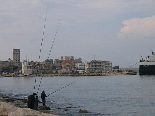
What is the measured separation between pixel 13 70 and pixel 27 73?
1418 inches

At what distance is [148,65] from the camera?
337 feet

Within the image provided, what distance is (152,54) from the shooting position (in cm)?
10881

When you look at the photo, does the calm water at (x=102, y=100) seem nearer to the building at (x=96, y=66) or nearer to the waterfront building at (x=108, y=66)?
the building at (x=96, y=66)

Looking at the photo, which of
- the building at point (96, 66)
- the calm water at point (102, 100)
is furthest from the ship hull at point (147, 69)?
the building at point (96, 66)

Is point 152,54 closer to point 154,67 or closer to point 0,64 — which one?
point 154,67

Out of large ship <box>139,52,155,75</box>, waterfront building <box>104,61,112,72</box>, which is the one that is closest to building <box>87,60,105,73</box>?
waterfront building <box>104,61,112,72</box>

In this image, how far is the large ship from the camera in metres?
102

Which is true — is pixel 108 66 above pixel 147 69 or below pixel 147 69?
above

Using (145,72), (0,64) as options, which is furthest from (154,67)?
(0,64)

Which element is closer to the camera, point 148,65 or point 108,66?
point 148,65

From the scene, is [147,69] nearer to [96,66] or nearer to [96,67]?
[96,66]

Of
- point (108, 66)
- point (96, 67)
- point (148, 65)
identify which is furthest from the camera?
point (108, 66)

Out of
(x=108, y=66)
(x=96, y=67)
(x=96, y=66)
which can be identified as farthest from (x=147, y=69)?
(x=108, y=66)

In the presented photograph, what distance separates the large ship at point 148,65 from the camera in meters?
102
